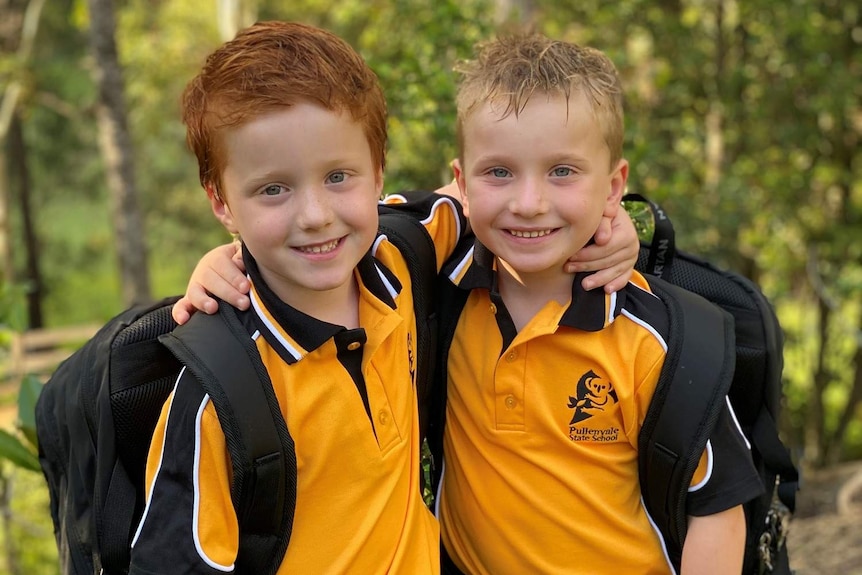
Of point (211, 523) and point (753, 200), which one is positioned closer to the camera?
point (211, 523)

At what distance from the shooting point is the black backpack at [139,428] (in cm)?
154

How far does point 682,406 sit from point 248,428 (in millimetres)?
894

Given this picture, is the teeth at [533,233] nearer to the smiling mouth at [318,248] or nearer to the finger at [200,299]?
the smiling mouth at [318,248]

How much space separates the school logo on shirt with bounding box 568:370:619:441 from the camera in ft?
6.11

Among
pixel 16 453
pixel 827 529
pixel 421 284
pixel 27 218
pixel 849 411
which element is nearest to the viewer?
pixel 421 284

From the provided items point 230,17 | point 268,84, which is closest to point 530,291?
point 268,84

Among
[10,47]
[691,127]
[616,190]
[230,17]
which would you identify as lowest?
[616,190]

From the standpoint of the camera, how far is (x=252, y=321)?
167 cm

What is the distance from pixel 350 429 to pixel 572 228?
0.64 metres

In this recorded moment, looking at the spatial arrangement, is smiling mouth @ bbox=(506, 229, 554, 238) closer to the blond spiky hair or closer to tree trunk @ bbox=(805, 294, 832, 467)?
the blond spiky hair

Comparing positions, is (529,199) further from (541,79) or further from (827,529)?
(827,529)

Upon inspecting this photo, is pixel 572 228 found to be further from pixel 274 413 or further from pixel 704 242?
pixel 704 242

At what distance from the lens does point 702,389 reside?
5.87 ft

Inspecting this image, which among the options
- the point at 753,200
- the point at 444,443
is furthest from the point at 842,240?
the point at 444,443
